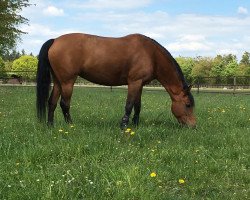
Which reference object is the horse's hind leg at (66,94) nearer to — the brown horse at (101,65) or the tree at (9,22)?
the brown horse at (101,65)

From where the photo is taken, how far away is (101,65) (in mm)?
7891

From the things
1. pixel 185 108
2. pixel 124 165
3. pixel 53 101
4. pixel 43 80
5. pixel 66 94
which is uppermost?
pixel 43 80

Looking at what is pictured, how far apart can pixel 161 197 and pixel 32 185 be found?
131 centimetres

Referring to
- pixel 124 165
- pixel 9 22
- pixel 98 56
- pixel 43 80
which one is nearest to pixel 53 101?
pixel 43 80

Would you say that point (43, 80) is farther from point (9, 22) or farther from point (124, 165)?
point (9, 22)

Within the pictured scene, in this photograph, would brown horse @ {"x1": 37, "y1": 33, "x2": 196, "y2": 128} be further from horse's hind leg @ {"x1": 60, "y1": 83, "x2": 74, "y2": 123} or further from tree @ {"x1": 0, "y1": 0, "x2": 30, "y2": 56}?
tree @ {"x1": 0, "y1": 0, "x2": 30, "y2": 56}

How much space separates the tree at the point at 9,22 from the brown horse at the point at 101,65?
21508 mm

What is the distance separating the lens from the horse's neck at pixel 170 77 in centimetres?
829

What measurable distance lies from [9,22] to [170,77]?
959 inches

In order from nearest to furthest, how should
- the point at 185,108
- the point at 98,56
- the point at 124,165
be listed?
the point at 124,165, the point at 98,56, the point at 185,108

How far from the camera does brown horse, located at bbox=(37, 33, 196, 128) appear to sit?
25.2 feet

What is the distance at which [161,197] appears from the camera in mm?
3564

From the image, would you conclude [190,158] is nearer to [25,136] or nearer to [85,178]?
[85,178]

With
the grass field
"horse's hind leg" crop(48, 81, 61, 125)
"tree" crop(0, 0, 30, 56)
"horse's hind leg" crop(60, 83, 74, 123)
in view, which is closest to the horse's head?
the grass field
